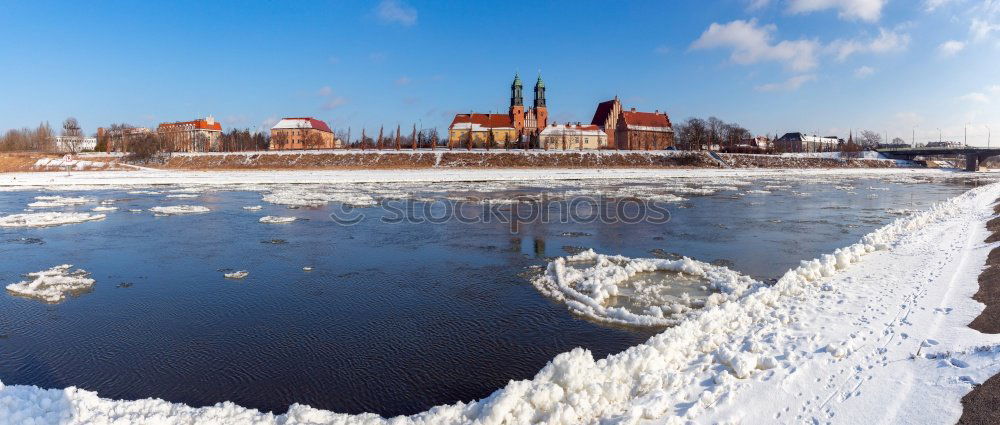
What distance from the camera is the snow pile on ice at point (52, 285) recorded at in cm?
1115

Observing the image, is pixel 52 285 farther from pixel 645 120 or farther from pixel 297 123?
pixel 297 123

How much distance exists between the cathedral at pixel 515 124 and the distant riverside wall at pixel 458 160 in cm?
3975

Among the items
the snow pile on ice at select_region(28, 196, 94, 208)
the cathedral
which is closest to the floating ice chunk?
the snow pile on ice at select_region(28, 196, 94, 208)

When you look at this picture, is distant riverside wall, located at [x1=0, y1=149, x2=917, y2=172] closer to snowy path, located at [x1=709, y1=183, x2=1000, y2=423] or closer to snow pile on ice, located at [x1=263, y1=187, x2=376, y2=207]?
snow pile on ice, located at [x1=263, y1=187, x2=376, y2=207]

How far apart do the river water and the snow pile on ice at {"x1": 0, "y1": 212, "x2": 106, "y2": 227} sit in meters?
1.29

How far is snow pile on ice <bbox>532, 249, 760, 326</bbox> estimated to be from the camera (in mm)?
9688

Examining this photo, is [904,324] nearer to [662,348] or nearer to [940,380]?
[940,380]

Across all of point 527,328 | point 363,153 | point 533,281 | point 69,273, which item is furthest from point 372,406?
point 363,153

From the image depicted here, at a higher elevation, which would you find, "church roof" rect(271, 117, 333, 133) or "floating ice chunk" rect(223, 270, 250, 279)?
"church roof" rect(271, 117, 333, 133)

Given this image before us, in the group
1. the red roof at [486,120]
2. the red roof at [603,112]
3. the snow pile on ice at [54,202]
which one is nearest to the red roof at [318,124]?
the red roof at [486,120]

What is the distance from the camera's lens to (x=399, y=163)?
3073 inches

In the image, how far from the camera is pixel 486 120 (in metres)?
130

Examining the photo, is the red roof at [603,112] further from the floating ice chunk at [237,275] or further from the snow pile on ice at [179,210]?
the floating ice chunk at [237,275]

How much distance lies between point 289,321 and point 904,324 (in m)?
9.90
